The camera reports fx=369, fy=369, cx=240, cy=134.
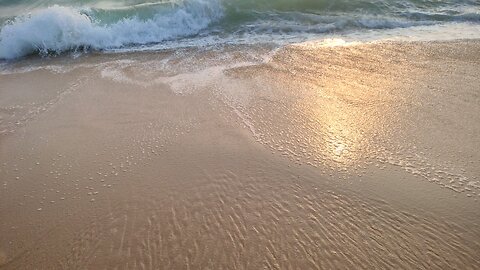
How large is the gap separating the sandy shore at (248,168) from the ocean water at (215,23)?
1796mm

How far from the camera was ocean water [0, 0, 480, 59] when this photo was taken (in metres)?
6.99

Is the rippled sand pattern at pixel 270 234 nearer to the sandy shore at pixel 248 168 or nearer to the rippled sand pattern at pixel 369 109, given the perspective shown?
the sandy shore at pixel 248 168

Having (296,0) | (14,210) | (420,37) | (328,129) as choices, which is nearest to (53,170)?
(14,210)

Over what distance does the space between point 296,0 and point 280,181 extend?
21.4 ft

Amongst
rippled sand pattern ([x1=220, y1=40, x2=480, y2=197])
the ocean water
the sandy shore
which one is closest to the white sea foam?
the ocean water

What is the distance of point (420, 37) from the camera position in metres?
6.60

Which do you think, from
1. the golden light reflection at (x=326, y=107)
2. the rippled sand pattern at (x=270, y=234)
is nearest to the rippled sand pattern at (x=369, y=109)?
the golden light reflection at (x=326, y=107)

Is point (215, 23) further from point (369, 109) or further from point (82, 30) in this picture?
point (369, 109)

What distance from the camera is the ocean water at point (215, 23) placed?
699cm

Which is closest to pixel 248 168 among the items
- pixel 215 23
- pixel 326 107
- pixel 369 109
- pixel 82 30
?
pixel 326 107

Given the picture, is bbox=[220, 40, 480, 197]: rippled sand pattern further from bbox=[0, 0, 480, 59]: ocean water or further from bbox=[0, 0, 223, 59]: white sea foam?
bbox=[0, 0, 223, 59]: white sea foam

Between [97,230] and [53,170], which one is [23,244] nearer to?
[97,230]

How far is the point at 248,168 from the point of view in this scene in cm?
337

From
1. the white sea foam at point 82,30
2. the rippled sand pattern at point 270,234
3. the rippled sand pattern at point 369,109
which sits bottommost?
the rippled sand pattern at point 270,234
